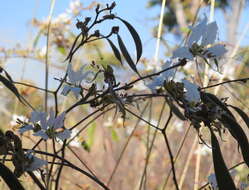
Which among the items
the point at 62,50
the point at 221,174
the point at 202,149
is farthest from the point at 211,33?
the point at 202,149

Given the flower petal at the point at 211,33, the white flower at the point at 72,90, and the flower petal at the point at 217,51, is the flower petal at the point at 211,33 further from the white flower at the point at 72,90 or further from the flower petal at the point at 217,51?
the white flower at the point at 72,90

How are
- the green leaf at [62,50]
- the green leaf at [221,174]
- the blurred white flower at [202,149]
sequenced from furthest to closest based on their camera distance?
the green leaf at [62,50] → the blurred white flower at [202,149] → the green leaf at [221,174]

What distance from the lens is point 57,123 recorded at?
39 centimetres

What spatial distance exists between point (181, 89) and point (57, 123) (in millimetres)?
103

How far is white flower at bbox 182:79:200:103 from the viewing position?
1.17 feet

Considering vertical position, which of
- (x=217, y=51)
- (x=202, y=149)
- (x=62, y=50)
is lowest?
(x=217, y=51)

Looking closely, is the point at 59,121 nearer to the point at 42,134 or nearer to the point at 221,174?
the point at 42,134

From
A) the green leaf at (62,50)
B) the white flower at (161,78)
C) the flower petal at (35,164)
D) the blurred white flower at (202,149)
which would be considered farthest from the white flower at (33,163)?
the green leaf at (62,50)

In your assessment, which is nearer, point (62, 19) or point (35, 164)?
point (35, 164)

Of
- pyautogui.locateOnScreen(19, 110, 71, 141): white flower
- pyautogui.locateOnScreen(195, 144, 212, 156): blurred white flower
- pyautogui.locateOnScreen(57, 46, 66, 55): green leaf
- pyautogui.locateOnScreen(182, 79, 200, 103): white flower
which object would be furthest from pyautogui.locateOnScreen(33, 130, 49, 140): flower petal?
pyautogui.locateOnScreen(57, 46, 66, 55): green leaf

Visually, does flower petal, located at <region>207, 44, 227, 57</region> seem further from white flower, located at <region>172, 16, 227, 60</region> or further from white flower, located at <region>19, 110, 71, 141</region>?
white flower, located at <region>19, 110, 71, 141</region>

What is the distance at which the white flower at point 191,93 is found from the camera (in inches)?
14.1

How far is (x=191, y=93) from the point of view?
36 cm

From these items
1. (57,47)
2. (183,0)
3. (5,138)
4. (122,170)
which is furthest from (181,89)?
(183,0)
